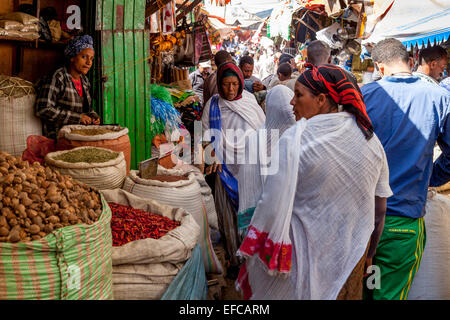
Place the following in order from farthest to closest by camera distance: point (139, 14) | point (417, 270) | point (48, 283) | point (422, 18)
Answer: point (422, 18)
point (139, 14)
point (417, 270)
point (48, 283)

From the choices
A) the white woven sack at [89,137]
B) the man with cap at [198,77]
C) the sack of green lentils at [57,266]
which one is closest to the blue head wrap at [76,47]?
the white woven sack at [89,137]

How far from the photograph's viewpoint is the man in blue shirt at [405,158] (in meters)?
2.43

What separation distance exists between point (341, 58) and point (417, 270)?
7609 mm

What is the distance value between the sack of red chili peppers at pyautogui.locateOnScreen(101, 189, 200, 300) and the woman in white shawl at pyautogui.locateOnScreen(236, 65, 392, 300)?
382mm

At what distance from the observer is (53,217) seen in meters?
1.54

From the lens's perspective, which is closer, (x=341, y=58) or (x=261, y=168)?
(x=261, y=168)

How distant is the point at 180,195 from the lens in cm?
275

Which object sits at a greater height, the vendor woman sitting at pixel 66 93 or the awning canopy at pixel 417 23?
the awning canopy at pixel 417 23

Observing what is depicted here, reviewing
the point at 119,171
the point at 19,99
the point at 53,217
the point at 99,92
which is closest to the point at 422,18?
the point at 99,92

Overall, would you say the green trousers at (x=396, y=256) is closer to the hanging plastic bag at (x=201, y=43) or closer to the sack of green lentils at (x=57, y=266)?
the sack of green lentils at (x=57, y=266)

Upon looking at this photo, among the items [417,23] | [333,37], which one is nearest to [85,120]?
[417,23]

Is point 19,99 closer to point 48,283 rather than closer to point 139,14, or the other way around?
point 139,14

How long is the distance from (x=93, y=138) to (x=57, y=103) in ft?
2.32

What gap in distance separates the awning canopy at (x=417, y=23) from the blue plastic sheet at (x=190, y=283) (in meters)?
3.85
